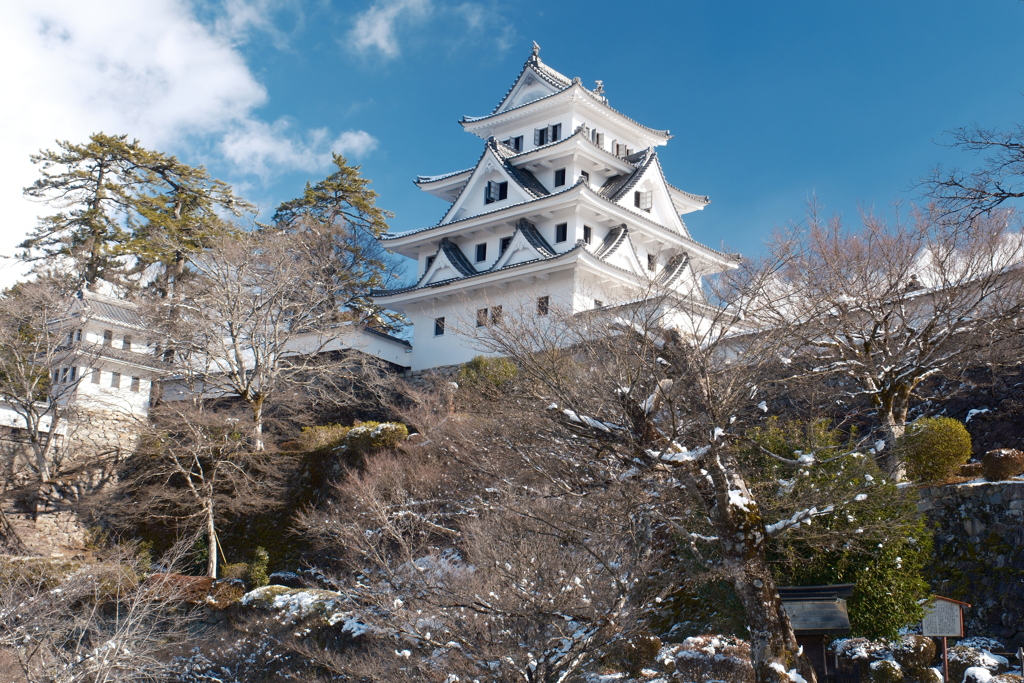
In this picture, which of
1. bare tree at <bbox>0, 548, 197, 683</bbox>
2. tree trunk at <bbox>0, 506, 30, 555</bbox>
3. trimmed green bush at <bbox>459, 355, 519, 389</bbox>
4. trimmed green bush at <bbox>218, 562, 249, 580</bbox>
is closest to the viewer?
bare tree at <bbox>0, 548, 197, 683</bbox>

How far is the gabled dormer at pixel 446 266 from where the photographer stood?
99.9 ft

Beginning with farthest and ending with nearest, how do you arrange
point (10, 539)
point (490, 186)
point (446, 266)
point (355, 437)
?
point (490, 186) < point (446, 266) < point (355, 437) < point (10, 539)

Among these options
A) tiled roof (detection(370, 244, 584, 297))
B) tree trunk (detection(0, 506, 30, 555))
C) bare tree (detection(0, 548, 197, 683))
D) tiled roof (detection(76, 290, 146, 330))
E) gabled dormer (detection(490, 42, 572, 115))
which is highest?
gabled dormer (detection(490, 42, 572, 115))

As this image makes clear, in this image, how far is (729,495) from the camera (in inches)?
400

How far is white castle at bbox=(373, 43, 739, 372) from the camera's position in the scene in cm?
2775

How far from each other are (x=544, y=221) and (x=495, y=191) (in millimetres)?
2978

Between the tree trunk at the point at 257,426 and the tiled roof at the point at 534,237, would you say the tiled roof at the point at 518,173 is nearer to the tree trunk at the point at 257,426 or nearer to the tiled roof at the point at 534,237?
the tiled roof at the point at 534,237

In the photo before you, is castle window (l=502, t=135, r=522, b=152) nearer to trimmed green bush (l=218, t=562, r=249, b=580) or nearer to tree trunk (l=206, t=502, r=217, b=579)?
tree trunk (l=206, t=502, r=217, b=579)

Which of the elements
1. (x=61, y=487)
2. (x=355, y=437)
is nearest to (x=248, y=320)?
(x=355, y=437)

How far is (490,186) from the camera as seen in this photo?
107 ft

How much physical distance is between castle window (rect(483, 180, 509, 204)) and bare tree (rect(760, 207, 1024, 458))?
16988 mm

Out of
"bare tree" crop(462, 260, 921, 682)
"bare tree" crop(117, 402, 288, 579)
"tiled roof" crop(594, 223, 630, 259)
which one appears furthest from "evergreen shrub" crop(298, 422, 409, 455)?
"tiled roof" crop(594, 223, 630, 259)

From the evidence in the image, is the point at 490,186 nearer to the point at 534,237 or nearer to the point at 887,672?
the point at 534,237

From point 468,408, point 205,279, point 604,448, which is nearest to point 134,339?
point 205,279
